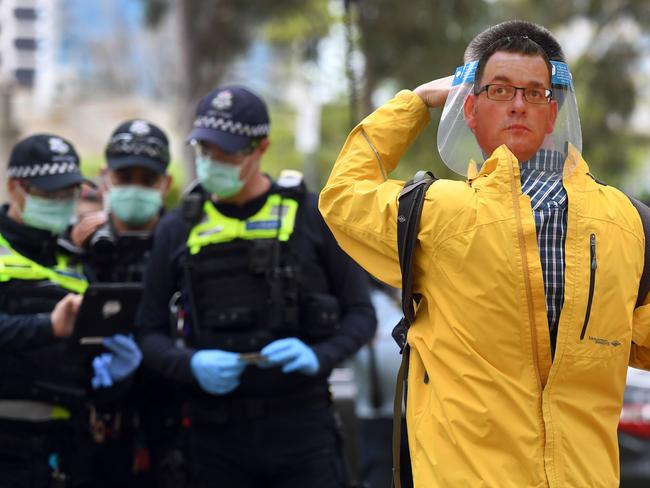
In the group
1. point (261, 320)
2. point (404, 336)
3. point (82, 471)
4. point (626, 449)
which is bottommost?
point (626, 449)

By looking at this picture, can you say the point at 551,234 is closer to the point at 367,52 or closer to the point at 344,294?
the point at 344,294

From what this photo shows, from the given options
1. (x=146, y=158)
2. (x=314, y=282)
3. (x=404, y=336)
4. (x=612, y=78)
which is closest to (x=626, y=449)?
(x=314, y=282)

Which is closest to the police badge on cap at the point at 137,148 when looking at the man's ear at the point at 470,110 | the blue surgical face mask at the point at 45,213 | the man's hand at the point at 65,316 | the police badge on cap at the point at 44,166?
the police badge on cap at the point at 44,166

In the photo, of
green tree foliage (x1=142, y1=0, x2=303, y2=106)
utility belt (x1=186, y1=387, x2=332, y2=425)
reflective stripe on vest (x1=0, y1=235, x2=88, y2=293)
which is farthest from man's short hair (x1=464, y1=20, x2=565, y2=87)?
green tree foliage (x1=142, y1=0, x2=303, y2=106)

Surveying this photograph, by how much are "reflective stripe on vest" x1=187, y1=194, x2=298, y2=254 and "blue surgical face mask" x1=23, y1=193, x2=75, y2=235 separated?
555 millimetres

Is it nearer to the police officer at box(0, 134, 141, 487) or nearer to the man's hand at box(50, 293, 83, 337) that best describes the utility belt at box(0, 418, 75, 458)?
the police officer at box(0, 134, 141, 487)

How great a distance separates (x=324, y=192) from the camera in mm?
2795

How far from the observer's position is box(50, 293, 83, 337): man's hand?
3945 mm

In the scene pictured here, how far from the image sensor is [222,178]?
4219 mm

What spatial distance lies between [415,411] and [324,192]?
586 mm

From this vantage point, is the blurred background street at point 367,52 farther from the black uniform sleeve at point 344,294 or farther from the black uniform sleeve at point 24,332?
the black uniform sleeve at point 24,332

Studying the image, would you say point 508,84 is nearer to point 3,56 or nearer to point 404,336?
point 404,336

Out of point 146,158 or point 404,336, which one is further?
point 146,158

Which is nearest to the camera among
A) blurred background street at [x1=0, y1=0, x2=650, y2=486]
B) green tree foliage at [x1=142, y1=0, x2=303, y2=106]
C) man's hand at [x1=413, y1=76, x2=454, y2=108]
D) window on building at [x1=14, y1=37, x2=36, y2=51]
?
man's hand at [x1=413, y1=76, x2=454, y2=108]
